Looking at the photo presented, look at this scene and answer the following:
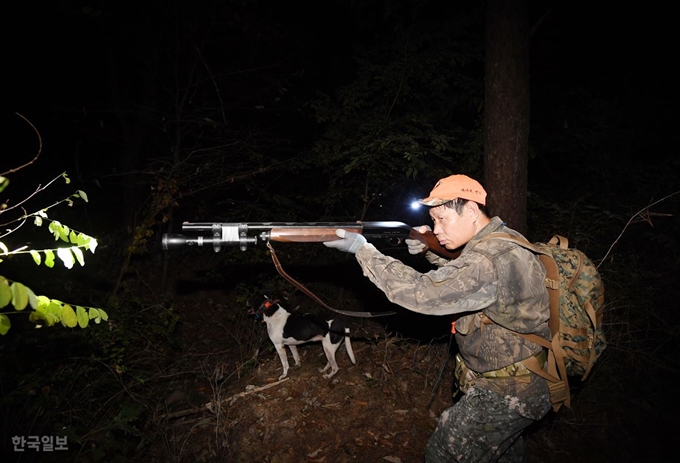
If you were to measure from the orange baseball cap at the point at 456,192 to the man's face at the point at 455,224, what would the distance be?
0.09 meters

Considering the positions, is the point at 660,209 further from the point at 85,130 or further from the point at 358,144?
the point at 85,130

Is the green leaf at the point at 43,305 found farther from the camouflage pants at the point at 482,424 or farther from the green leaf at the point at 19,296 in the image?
the camouflage pants at the point at 482,424

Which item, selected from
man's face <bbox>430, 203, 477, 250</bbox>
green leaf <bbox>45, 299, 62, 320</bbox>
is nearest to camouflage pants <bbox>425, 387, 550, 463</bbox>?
man's face <bbox>430, 203, 477, 250</bbox>

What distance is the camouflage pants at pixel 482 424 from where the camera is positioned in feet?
8.68

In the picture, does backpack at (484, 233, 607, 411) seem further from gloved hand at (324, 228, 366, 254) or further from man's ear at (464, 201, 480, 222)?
gloved hand at (324, 228, 366, 254)

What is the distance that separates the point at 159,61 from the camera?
742 cm

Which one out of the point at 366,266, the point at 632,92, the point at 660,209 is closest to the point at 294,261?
the point at 366,266

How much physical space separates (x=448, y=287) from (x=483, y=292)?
259mm

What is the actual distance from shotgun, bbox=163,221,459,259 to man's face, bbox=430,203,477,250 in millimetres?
385

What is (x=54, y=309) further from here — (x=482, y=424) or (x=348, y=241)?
(x=482, y=424)

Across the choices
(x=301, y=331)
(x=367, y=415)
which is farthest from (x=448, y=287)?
(x=301, y=331)

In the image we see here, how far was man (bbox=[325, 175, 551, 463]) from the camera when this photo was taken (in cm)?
238

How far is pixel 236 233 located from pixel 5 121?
1067cm

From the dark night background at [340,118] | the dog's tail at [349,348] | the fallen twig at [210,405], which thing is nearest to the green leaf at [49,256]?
the fallen twig at [210,405]
